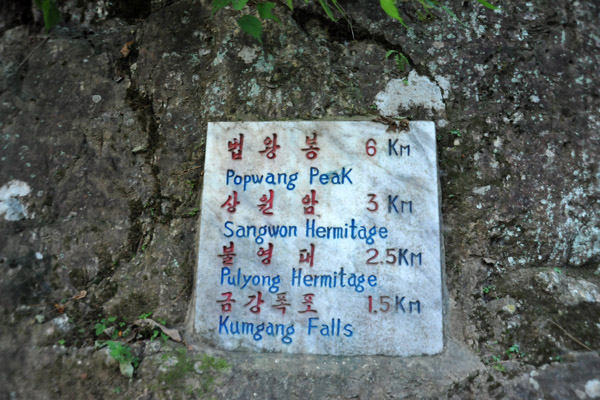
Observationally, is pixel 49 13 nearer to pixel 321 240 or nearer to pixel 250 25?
pixel 250 25

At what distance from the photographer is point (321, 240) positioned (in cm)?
169

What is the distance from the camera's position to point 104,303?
67.8 inches

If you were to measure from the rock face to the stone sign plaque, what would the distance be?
0.25 ft

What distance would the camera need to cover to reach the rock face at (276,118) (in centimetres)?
159

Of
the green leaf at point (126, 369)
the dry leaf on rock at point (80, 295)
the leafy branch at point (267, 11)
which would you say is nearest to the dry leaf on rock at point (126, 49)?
the leafy branch at point (267, 11)

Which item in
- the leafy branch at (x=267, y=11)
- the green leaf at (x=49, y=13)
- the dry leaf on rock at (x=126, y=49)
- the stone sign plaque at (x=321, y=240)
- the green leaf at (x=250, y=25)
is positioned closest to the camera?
the green leaf at (x=49, y=13)

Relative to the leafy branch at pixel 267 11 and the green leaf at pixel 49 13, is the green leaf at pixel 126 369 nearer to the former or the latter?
the green leaf at pixel 49 13

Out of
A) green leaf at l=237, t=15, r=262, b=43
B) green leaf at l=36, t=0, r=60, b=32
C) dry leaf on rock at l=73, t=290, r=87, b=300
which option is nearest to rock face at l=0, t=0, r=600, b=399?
dry leaf on rock at l=73, t=290, r=87, b=300

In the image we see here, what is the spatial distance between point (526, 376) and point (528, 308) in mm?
245

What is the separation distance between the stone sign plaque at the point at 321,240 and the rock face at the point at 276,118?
8 cm

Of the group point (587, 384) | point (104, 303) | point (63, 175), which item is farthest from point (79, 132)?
point (587, 384)

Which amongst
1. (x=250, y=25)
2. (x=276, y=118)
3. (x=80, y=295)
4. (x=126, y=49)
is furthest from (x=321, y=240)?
(x=126, y=49)

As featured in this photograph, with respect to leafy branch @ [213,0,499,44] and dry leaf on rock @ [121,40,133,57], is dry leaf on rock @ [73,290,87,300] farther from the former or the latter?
leafy branch @ [213,0,499,44]

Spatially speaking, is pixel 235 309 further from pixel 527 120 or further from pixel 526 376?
pixel 527 120
